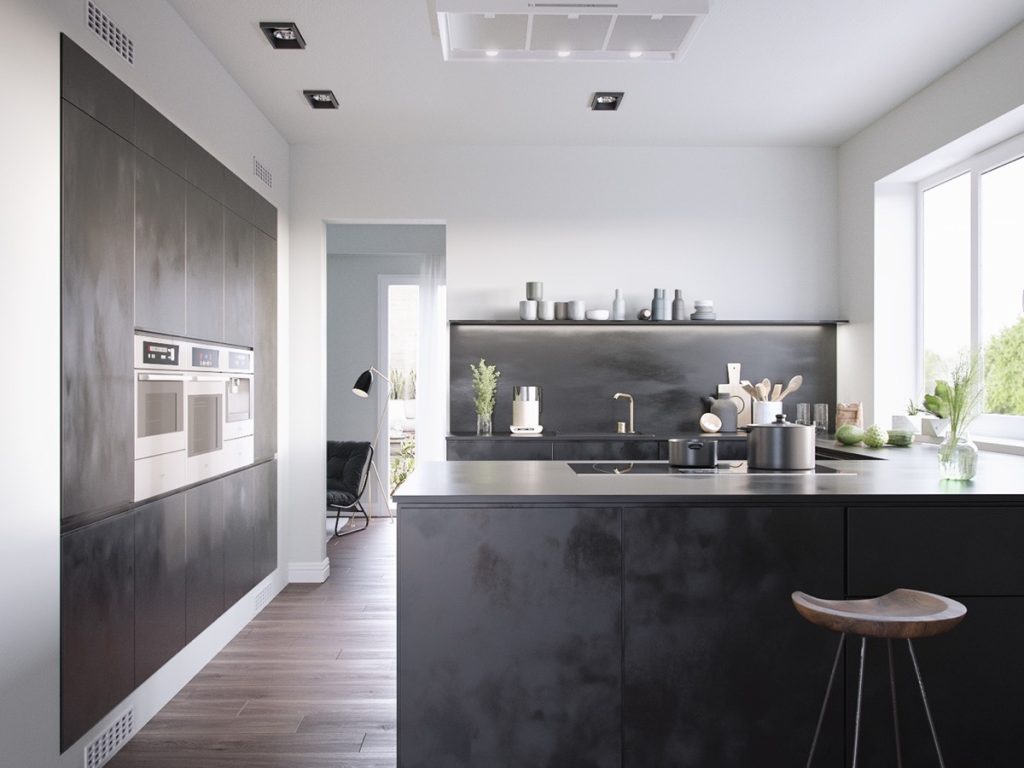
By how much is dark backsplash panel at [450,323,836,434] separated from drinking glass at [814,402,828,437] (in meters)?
0.15

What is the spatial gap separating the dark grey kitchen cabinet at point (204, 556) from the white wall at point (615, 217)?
1813mm

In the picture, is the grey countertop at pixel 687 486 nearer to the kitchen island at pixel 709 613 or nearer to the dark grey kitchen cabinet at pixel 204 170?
the kitchen island at pixel 709 613

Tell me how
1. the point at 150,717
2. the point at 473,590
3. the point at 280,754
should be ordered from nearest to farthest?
the point at 473,590
the point at 280,754
the point at 150,717

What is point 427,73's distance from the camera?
4.37 m

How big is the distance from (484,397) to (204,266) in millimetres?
2243

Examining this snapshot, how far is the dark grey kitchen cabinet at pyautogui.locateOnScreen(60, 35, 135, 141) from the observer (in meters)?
2.66

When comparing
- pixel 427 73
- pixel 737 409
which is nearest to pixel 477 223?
pixel 427 73

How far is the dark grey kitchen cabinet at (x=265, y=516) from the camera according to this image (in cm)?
486

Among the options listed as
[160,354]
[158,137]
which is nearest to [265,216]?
[158,137]

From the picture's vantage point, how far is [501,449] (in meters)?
5.29

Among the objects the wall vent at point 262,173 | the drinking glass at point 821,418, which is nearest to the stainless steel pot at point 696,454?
the drinking glass at point 821,418

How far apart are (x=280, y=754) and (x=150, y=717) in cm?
69

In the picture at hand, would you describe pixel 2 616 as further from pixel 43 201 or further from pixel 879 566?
pixel 879 566

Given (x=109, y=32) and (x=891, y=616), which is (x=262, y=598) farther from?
(x=891, y=616)
